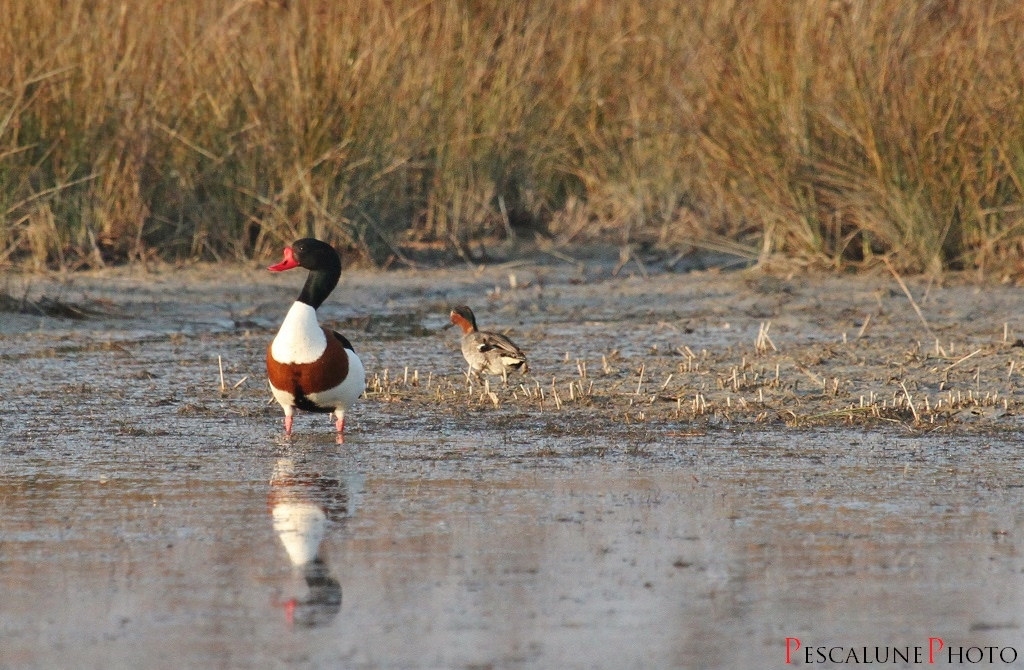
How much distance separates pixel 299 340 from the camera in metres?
6.80

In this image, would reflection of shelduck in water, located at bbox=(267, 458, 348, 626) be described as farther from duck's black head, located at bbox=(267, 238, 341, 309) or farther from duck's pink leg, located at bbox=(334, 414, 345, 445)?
duck's black head, located at bbox=(267, 238, 341, 309)

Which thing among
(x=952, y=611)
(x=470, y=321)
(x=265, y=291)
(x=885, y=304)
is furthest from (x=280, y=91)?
(x=952, y=611)

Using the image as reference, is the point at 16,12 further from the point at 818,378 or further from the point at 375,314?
the point at 818,378

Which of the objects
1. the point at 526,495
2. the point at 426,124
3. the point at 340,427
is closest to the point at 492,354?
the point at 340,427

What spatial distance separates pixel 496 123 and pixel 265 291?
261 cm

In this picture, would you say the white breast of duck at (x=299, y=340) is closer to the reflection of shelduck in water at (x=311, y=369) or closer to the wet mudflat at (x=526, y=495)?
the reflection of shelduck in water at (x=311, y=369)

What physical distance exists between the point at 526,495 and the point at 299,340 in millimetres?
1568

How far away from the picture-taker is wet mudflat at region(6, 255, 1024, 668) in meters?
4.07

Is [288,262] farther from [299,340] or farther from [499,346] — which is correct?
[499,346]

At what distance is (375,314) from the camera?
34.8ft
